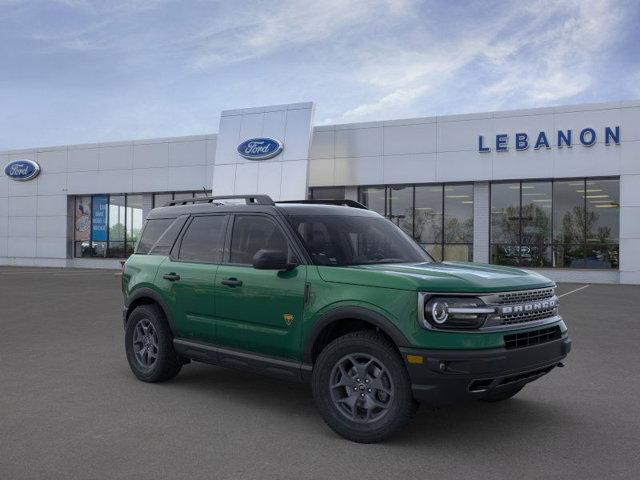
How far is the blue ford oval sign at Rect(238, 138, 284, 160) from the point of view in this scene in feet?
88.1

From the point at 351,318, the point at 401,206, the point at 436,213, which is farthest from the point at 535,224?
the point at 351,318

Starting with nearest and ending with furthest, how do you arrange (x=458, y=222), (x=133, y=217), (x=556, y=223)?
(x=556, y=223) → (x=458, y=222) → (x=133, y=217)

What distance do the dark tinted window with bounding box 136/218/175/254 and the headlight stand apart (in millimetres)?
3469

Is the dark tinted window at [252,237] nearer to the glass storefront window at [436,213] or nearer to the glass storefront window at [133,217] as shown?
the glass storefront window at [436,213]

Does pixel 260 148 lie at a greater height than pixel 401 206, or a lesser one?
greater

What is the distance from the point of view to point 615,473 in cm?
410

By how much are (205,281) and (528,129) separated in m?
21.0

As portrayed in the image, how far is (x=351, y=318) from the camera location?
16.0ft

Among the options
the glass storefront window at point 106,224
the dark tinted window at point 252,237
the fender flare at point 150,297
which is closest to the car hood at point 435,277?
the dark tinted window at point 252,237

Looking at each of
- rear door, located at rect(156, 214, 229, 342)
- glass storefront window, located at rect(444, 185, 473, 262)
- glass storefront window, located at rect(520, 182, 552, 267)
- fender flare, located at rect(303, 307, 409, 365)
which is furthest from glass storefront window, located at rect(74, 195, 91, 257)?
fender flare, located at rect(303, 307, 409, 365)

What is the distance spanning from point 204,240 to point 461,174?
2047 cm

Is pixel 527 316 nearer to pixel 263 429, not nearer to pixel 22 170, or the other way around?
pixel 263 429

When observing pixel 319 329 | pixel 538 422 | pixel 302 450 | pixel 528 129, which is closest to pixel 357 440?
pixel 302 450

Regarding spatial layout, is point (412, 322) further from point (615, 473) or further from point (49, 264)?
point (49, 264)
